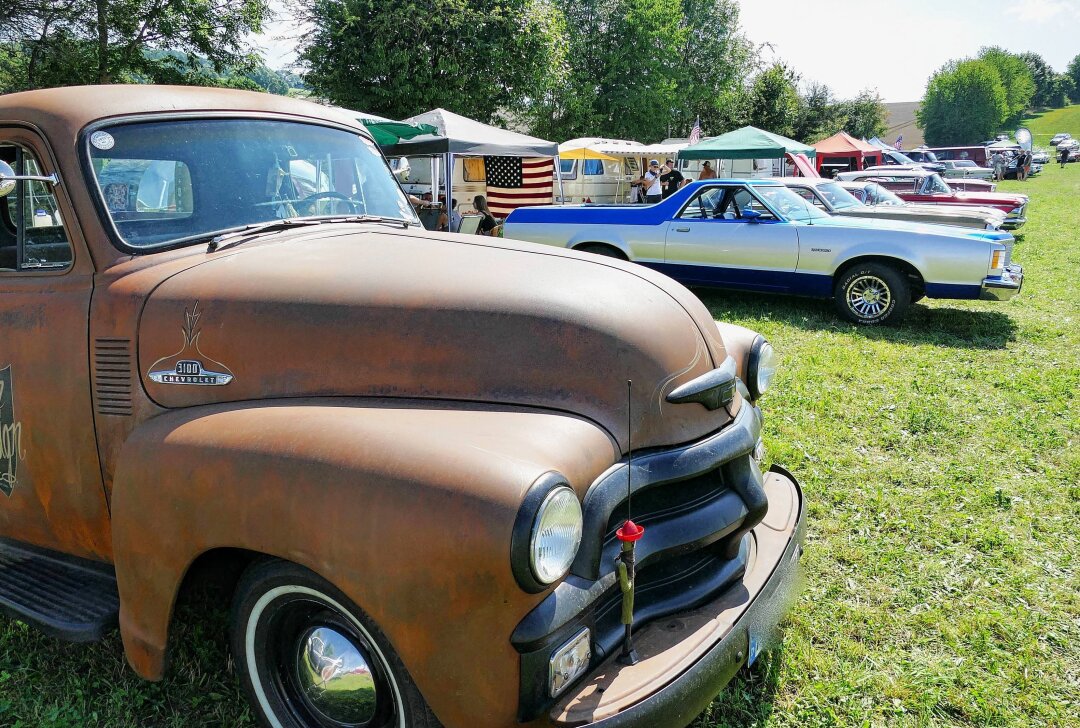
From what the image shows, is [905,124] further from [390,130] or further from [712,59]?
[390,130]

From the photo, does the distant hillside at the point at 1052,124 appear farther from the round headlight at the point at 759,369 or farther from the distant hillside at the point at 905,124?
the round headlight at the point at 759,369

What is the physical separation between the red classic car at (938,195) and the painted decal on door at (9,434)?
57.8 feet

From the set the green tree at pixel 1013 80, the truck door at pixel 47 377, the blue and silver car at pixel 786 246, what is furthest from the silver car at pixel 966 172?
the green tree at pixel 1013 80

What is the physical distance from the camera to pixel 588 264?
9.24ft

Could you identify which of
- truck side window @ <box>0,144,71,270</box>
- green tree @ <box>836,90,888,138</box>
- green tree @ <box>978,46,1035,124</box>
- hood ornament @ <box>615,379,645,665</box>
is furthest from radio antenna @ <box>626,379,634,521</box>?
green tree @ <box>978,46,1035,124</box>

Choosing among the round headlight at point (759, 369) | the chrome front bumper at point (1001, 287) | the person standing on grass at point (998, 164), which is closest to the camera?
the round headlight at point (759, 369)

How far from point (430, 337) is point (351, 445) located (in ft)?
1.63

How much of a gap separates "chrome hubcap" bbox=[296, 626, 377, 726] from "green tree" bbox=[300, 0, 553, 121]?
19.9m

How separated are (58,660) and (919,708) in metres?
3.37

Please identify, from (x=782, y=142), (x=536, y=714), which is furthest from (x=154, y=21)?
(x=536, y=714)

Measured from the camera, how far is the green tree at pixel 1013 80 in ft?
322

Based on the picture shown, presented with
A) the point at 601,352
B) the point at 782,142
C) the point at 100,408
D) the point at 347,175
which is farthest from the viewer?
the point at 782,142

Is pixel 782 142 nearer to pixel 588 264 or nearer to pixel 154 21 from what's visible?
pixel 154 21

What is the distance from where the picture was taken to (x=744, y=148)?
19.7 metres
